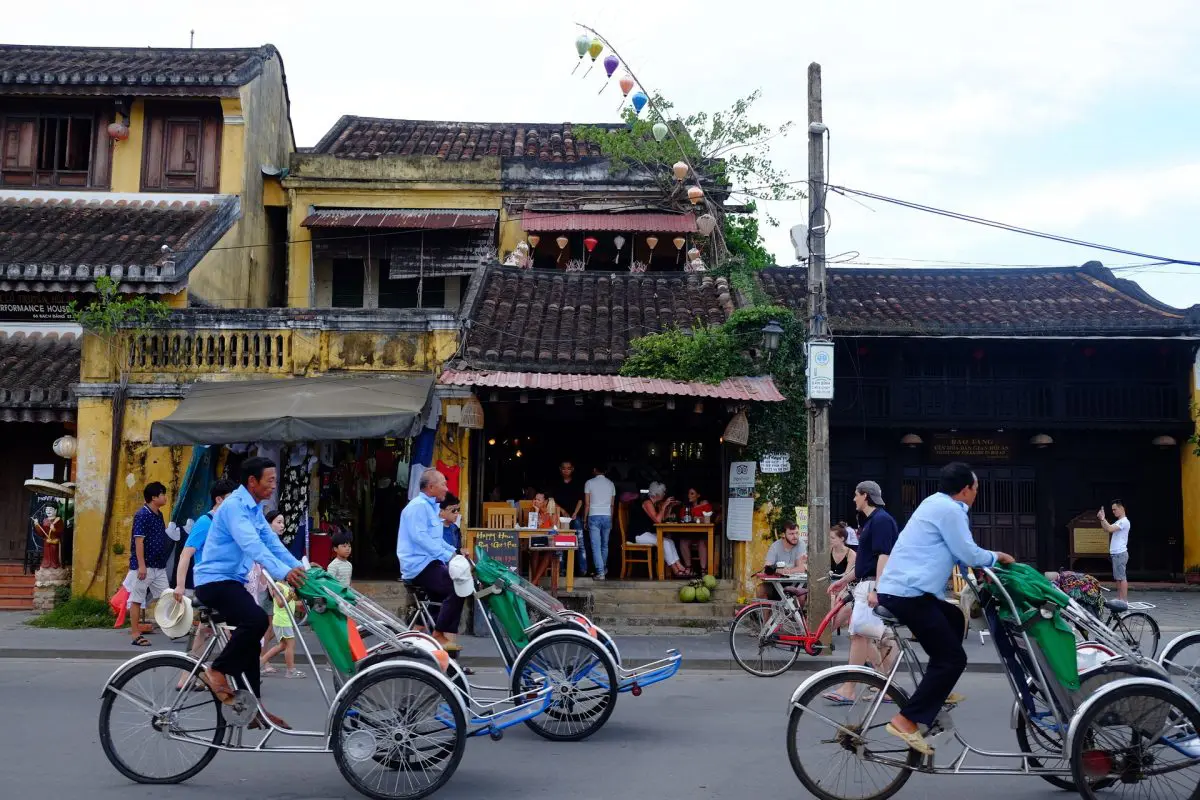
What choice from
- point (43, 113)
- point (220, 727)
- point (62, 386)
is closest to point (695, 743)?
point (220, 727)

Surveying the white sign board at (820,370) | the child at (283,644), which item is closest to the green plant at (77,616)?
the child at (283,644)

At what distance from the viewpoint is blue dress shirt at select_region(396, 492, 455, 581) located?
318 inches

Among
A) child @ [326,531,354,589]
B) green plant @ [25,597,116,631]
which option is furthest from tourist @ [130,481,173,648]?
child @ [326,531,354,589]

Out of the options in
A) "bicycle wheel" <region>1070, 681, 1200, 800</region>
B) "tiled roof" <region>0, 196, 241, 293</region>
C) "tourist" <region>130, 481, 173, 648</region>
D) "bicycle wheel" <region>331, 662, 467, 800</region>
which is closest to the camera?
"bicycle wheel" <region>1070, 681, 1200, 800</region>

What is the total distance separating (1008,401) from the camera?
61.4ft

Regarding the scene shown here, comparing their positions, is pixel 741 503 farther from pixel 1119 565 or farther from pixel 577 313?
pixel 1119 565

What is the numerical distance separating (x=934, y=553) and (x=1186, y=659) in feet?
10.6

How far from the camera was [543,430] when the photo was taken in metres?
18.0

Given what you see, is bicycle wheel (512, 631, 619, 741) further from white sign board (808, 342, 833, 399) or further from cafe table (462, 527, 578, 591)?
cafe table (462, 527, 578, 591)

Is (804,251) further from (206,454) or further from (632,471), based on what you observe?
(206,454)

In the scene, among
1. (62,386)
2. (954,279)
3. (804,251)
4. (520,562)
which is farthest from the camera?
(954,279)

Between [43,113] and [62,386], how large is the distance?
20.5ft

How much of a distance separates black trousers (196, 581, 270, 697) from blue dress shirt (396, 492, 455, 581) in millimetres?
1771

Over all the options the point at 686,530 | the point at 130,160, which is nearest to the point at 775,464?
the point at 686,530
